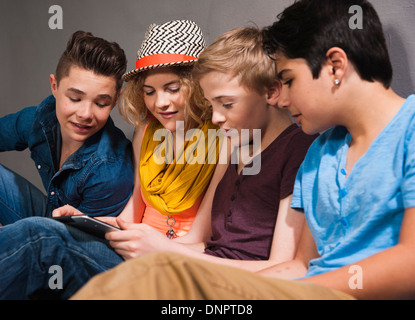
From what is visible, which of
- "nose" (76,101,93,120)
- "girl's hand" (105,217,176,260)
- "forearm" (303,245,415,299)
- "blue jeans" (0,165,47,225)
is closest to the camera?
"forearm" (303,245,415,299)

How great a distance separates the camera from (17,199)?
1.57 meters

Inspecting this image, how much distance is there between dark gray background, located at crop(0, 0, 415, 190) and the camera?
1117 mm

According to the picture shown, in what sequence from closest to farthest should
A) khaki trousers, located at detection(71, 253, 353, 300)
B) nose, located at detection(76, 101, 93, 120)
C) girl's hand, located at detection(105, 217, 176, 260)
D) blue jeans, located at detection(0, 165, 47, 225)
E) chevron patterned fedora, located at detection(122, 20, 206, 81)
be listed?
khaki trousers, located at detection(71, 253, 353, 300), girl's hand, located at detection(105, 217, 176, 260), chevron patterned fedora, located at detection(122, 20, 206, 81), nose, located at detection(76, 101, 93, 120), blue jeans, located at detection(0, 165, 47, 225)

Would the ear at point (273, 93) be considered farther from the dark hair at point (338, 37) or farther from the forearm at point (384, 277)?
the forearm at point (384, 277)

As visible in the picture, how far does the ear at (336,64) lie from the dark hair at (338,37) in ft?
0.03

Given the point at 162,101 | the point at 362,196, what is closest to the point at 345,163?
the point at 362,196

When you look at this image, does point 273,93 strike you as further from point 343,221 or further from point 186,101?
point 343,221

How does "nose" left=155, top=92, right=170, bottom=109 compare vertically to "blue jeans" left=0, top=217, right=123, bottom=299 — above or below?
above

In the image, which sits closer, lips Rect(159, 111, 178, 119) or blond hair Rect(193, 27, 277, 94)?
blond hair Rect(193, 27, 277, 94)

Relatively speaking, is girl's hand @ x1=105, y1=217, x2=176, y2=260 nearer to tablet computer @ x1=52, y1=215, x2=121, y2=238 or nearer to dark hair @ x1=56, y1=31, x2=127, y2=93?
tablet computer @ x1=52, y1=215, x2=121, y2=238

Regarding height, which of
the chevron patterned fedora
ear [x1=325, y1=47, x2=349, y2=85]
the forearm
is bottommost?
the forearm

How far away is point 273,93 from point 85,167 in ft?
2.22

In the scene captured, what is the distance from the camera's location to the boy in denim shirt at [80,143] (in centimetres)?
144

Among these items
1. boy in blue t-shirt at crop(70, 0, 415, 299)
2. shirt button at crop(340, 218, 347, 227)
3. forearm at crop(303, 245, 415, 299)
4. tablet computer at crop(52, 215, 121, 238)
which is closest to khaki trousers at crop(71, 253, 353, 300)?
boy in blue t-shirt at crop(70, 0, 415, 299)
